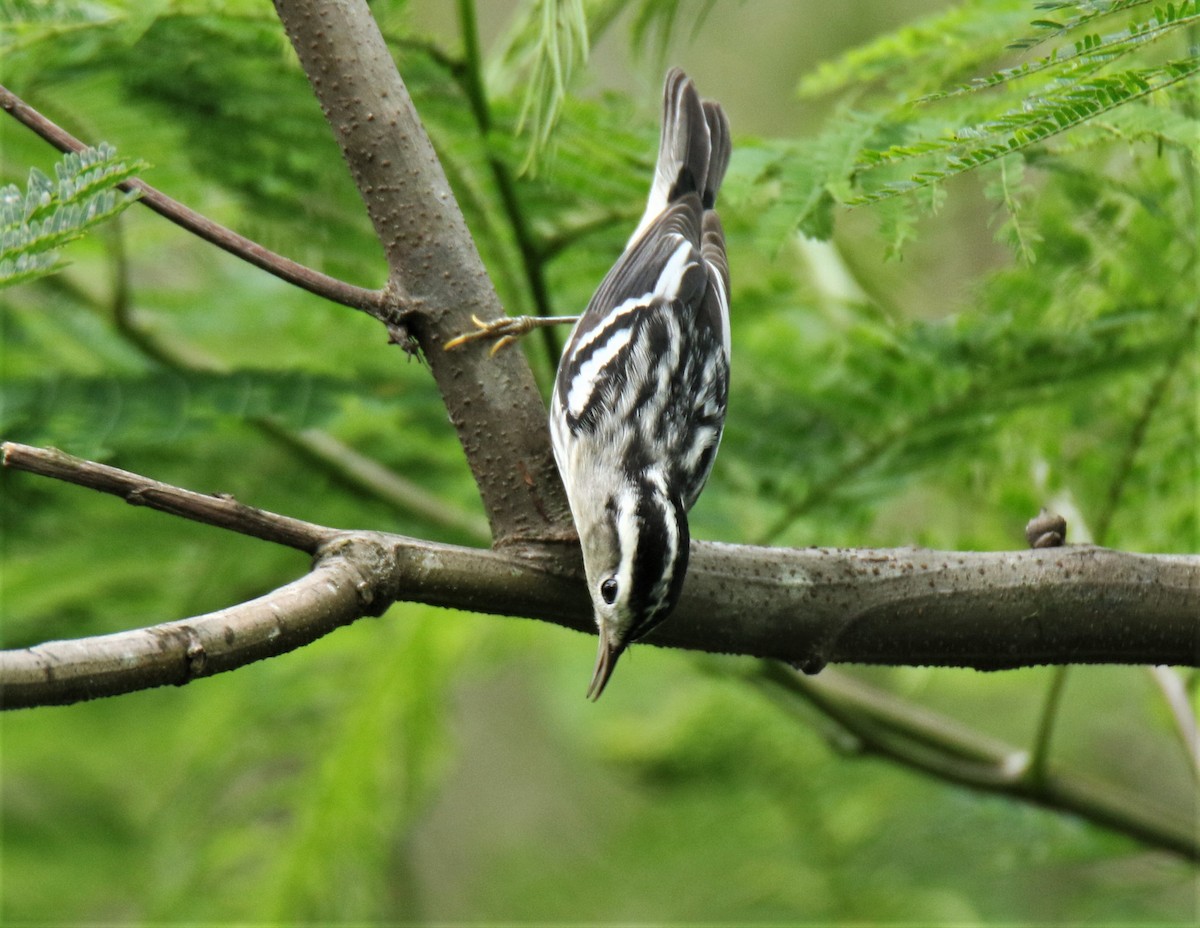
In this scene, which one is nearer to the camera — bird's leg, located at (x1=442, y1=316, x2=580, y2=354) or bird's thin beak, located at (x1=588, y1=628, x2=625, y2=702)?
bird's leg, located at (x1=442, y1=316, x2=580, y2=354)

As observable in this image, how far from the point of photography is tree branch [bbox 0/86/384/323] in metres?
1.61

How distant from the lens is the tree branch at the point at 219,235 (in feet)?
5.27

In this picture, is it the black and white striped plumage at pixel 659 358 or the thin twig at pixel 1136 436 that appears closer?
the black and white striped plumage at pixel 659 358

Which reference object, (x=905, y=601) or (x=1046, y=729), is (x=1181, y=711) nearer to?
(x=1046, y=729)

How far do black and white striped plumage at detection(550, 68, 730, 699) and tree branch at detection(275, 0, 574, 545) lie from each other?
33 centimetres

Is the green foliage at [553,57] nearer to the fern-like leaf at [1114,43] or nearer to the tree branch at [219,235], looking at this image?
the tree branch at [219,235]

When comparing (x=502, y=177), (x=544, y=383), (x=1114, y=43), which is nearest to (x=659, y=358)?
(x=544, y=383)

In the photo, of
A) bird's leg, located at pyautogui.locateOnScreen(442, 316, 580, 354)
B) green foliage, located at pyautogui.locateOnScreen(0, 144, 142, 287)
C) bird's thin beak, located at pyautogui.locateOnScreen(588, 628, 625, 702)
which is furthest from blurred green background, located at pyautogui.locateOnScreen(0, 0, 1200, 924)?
green foliage, located at pyautogui.locateOnScreen(0, 144, 142, 287)

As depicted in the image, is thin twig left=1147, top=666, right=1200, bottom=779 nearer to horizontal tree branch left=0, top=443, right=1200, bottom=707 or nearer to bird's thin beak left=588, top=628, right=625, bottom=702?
horizontal tree branch left=0, top=443, right=1200, bottom=707

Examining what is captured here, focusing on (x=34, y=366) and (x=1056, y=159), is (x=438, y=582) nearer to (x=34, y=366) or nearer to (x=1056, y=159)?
(x=1056, y=159)

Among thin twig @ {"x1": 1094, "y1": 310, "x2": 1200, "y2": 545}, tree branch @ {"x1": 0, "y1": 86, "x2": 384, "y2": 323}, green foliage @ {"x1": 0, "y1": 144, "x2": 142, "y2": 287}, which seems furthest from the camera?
thin twig @ {"x1": 1094, "y1": 310, "x2": 1200, "y2": 545}

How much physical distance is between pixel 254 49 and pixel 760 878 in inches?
144

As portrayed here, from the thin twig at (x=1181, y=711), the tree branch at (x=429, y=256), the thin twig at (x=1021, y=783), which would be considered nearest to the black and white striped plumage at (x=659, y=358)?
the tree branch at (x=429, y=256)

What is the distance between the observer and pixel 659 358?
2.79 meters
